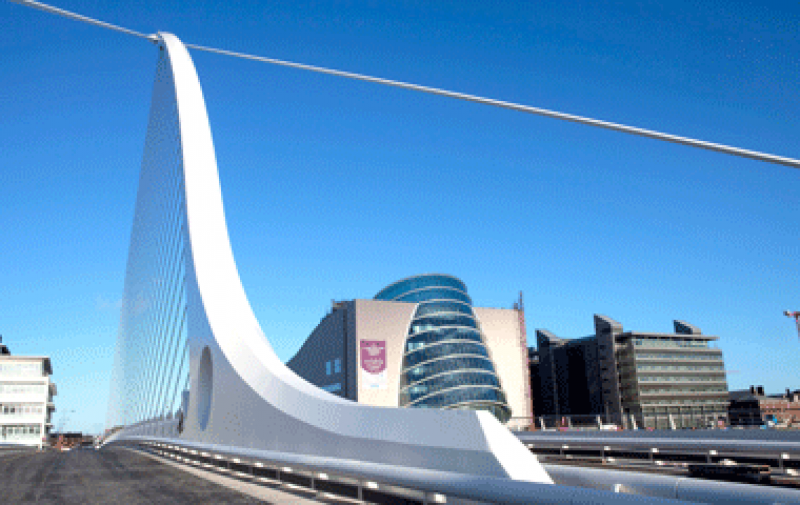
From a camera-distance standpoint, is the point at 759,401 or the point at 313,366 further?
the point at 759,401

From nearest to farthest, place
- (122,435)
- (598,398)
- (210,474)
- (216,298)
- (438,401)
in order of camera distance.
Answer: (210,474), (216,298), (122,435), (438,401), (598,398)

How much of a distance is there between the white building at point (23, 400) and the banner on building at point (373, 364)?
4004 centimetres

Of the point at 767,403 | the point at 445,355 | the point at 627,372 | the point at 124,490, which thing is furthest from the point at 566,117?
the point at 627,372

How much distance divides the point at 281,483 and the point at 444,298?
66984 millimetres

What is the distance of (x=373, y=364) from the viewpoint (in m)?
73.2

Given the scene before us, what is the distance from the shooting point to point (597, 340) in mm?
120688

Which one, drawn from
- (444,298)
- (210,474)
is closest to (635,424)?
(210,474)

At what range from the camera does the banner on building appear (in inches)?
2869

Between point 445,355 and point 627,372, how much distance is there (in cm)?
5531

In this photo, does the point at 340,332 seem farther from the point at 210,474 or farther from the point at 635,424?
the point at 210,474

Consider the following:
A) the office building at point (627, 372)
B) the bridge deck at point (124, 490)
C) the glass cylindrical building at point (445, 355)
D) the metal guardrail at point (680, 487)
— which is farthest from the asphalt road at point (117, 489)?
the office building at point (627, 372)

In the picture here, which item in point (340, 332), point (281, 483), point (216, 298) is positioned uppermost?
point (340, 332)

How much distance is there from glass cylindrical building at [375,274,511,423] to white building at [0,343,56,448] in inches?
1770

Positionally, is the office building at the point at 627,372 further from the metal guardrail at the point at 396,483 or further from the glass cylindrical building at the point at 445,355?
the metal guardrail at the point at 396,483
